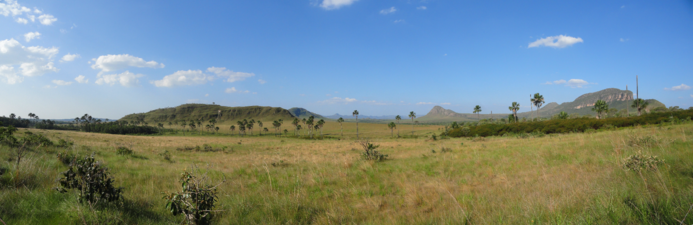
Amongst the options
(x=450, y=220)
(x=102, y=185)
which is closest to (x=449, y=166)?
(x=450, y=220)

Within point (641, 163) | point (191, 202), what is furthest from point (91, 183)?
point (641, 163)

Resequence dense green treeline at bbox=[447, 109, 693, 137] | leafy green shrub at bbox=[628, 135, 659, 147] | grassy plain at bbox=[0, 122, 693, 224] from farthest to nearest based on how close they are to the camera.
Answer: dense green treeline at bbox=[447, 109, 693, 137], leafy green shrub at bbox=[628, 135, 659, 147], grassy plain at bbox=[0, 122, 693, 224]

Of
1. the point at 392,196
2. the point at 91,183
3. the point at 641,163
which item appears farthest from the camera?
the point at 392,196

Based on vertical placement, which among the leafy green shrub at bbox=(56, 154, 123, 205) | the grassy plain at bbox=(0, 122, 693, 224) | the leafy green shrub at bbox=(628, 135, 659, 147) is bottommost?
the grassy plain at bbox=(0, 122, 693, 224)

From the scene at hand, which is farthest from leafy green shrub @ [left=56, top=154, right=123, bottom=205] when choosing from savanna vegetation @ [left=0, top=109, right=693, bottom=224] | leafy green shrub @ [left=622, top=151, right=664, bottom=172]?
leafy green shrub @ [left=622, top=151, right=664, bottom=172]

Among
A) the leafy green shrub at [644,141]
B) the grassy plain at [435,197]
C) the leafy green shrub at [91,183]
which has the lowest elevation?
the grassy plain at [435,197]

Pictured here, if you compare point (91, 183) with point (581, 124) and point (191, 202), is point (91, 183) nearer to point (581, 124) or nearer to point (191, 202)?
point (191, 202)

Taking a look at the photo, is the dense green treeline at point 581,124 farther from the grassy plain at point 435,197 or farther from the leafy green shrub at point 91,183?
the leafy green shrub at point 91,183

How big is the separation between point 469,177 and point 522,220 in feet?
16.8

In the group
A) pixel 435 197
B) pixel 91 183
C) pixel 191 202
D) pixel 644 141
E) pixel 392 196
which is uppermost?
pixel 644 141

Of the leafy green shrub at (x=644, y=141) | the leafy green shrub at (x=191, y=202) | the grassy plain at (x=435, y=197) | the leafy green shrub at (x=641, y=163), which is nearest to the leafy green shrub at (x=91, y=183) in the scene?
the grassy plain at (x=435, y=197)

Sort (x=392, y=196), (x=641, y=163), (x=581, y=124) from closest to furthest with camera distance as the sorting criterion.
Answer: (x=641, y=163) < (x=392, y=196) < (x=581, y=124)

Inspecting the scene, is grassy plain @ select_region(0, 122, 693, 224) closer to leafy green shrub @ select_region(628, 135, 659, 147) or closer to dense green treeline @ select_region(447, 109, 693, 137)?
leafy green shrub @ select_region(628, 135, 659, 147)

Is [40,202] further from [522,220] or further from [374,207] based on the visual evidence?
[522,220]
